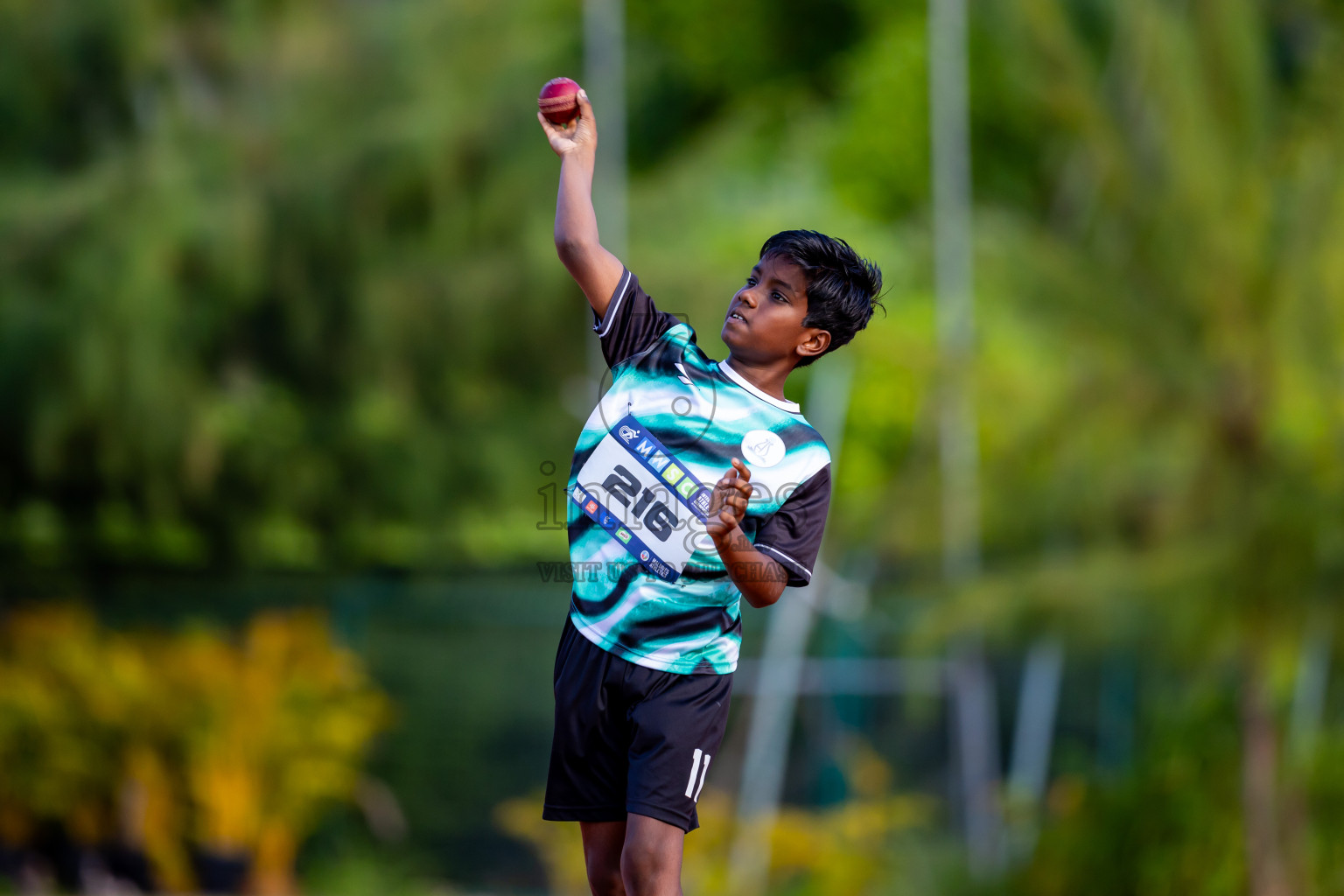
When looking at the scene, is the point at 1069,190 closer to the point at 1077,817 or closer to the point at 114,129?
the point at 1077,817

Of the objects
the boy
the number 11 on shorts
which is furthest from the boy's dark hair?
the number 11 on shorts

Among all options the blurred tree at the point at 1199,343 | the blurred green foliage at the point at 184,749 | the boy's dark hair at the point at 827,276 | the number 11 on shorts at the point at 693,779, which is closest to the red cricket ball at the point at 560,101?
the boy's dark hair at the point at 827,276

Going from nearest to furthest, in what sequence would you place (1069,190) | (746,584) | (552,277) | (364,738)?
(746,584) → (1069,190) → (364,738) → (552,277)

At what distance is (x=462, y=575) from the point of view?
10734 mm

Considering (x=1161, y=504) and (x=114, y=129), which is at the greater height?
(x=114, y=129)

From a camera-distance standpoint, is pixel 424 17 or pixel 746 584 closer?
pixel 746 584

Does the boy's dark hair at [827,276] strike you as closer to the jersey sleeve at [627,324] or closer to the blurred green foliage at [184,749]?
the jersey sleeve at [627,324]

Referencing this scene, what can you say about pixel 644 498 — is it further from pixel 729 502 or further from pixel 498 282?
pixel 498 282

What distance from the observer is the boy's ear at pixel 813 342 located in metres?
2.74

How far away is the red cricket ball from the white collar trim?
1.90ft

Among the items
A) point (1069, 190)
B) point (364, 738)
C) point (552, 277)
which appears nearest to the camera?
point (1069, 190)

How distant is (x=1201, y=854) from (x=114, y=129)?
839 centimetres

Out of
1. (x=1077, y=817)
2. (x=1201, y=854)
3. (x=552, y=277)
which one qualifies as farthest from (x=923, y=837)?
(x=552, y=277)

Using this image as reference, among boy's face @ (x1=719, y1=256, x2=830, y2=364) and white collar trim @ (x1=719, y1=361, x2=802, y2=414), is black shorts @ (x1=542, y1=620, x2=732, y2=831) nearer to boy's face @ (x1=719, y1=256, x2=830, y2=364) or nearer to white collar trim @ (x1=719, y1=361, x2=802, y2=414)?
white collar trim @ (x1=719, y1=361, x2=802, y2=414)
